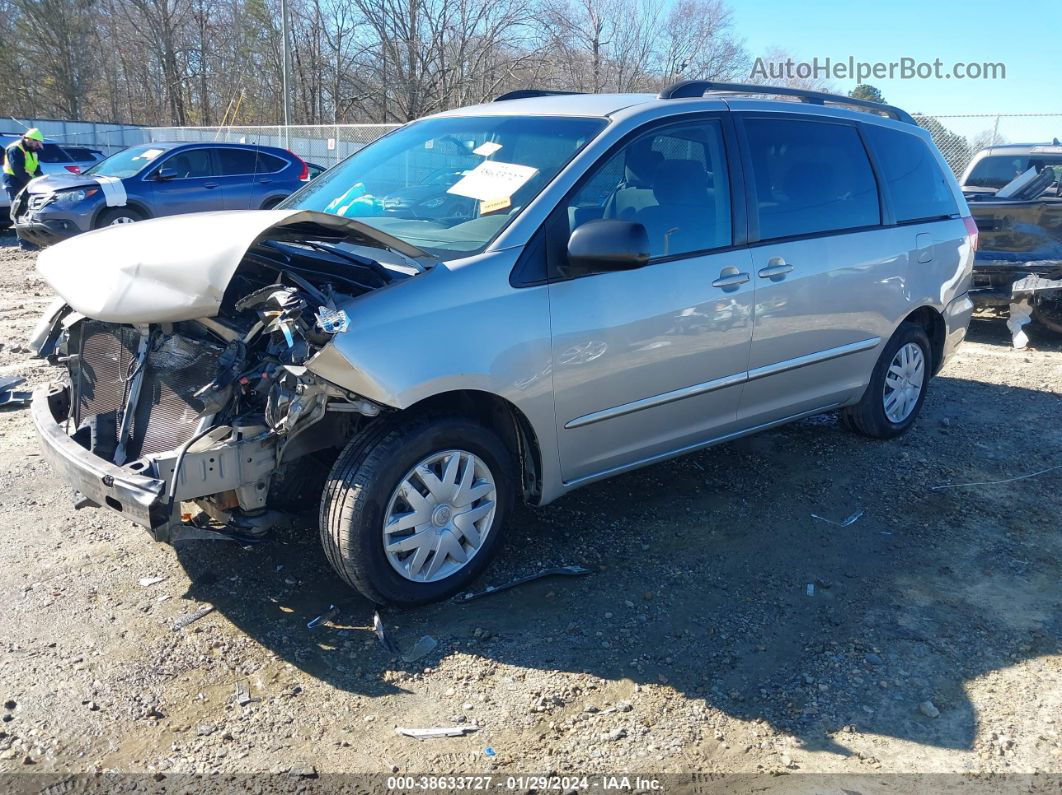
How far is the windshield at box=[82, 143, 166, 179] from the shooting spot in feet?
42.1

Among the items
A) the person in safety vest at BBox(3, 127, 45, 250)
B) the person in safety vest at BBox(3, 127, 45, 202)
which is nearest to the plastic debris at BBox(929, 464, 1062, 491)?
the person in safety vest at BBox(3, 127, 45, 250)

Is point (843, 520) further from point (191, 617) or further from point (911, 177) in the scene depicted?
point (191, 617)

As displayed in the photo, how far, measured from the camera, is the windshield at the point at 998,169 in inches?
396

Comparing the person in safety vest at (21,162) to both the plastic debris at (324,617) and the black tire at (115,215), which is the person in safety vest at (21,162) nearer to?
the black tire at (115,215)

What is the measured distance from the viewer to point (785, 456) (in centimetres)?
527

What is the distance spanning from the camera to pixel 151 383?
3.31m

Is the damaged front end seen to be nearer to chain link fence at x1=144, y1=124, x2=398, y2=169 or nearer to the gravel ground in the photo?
the gravel ground

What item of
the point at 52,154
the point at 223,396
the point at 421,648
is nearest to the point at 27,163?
the point at 52,154

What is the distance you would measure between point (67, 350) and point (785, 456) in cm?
399

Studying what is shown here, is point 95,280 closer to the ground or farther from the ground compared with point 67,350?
farther from the ground

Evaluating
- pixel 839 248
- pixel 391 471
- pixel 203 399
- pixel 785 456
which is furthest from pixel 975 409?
pixel 203 399

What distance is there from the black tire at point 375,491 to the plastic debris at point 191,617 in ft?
1.99

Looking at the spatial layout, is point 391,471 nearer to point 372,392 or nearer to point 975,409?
point 372,392

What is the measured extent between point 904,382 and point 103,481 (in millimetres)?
4677
